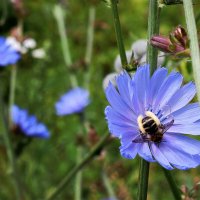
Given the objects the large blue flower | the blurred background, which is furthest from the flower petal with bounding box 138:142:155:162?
the blurred background

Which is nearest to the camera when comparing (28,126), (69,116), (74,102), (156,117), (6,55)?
(156,117)

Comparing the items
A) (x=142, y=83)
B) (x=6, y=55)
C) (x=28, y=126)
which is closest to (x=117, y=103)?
(x=142, y=83)

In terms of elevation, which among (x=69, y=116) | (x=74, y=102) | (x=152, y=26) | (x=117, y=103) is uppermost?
(x=152, y=26)

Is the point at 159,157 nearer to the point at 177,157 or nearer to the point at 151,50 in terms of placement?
the point at 177,157

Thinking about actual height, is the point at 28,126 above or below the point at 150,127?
below

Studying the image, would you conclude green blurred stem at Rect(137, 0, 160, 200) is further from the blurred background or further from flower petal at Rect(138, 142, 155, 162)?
the blurred background

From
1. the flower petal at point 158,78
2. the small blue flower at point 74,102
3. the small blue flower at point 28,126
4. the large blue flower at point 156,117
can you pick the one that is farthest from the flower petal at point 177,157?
the small blue flower at point 74,102

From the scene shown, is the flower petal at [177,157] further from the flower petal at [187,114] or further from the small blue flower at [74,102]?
the small blue flower at [74,102]

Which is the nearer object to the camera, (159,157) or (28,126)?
(159,157)
